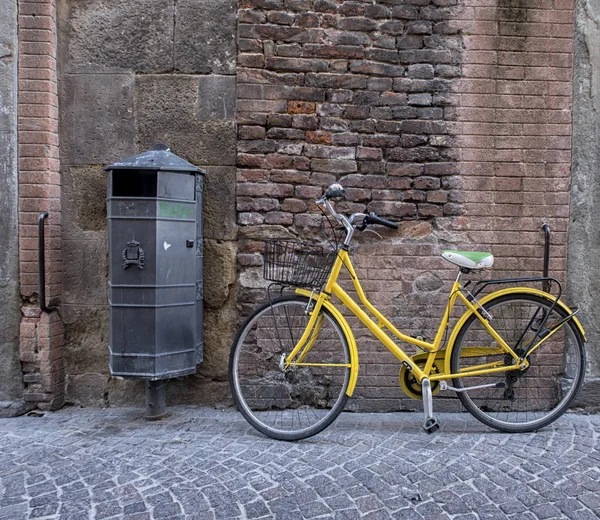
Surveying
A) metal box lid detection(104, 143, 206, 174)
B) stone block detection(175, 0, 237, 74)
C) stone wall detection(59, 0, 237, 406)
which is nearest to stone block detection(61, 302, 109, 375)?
stone wall detection(59, 0, 237, 406)

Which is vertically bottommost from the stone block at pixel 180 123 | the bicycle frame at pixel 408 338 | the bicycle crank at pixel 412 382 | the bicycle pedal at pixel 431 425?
the bicycle pedal at pixel 431 425

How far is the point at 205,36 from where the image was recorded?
12.8 feet

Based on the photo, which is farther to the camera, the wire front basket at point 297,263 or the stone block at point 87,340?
the stone block at point 87,340

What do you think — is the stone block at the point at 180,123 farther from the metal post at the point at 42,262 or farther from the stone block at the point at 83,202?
the metal post at the point at 42,262

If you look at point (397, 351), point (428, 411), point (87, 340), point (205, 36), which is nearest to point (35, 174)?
point (87, 340)

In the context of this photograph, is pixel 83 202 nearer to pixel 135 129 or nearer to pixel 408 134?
pixel 135 129

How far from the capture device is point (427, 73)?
153 inches

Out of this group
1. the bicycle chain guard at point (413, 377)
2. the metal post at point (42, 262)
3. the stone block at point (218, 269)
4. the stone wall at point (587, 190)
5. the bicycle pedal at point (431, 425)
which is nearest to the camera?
the bicycle pedal at point (431, 425)

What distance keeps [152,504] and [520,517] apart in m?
1.75

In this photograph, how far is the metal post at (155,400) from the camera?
370cm

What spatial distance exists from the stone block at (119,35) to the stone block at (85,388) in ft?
7.49

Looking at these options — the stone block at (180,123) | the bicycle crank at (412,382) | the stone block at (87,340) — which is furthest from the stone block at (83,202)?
the bicycle crank at (412,382)

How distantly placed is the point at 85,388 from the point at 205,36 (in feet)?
9.09

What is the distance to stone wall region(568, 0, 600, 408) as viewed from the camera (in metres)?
3.85
